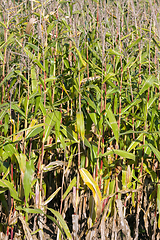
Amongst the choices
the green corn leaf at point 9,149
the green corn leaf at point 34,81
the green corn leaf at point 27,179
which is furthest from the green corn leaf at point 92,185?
the green corn leaf at point 34,81

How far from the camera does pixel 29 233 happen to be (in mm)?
2463

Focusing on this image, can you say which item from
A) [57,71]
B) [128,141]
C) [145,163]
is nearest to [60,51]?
[57,71]

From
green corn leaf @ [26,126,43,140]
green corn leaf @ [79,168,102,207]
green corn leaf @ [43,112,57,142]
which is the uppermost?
green corn leaf @ [43,112,57,142]

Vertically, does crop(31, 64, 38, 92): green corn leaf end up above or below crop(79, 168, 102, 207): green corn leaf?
above

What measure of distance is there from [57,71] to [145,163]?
1.57 metres

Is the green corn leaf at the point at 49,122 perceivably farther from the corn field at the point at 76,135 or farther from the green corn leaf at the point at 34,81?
the green corn leaf at the point at 34,81

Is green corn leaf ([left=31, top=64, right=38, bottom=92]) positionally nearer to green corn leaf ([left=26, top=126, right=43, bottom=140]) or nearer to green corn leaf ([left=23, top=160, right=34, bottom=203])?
green corn leaf ([left=26, top=126, right=43, bottom=140])

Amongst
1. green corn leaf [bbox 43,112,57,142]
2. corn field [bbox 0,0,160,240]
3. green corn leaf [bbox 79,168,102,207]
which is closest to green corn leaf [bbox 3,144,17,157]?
corn field [bbox 0,0,160,240]

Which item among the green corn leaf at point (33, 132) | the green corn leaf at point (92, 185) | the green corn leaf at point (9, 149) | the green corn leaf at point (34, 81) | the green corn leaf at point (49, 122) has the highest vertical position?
the green corn leaf at point (34, 81)

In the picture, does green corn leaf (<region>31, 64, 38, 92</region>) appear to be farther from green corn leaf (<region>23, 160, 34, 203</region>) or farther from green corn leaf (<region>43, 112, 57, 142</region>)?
green corn leaf (<region>23, 160, 34, 203</region>)

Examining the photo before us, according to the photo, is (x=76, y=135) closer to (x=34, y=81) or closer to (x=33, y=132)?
(x=33, y=132)

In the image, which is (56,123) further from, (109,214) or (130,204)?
(130,204)

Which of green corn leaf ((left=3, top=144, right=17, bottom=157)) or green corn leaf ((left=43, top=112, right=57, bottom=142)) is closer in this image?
green corn leaf ((left=3, top=144, right=17, bottom=157))

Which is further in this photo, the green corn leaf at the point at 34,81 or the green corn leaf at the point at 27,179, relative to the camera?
the green corn leaf at the point at 34,81
